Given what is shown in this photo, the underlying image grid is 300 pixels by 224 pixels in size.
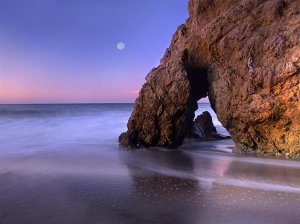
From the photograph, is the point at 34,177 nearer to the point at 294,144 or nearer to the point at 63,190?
the point at 63,190

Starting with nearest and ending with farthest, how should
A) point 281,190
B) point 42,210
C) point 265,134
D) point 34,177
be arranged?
1. point 42,210
2. point 281,190
3. point 34,177
4. point 265,134

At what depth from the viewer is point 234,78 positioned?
1234 cm

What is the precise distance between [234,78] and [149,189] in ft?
21.1

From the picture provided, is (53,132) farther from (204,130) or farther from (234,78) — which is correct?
(234,78)

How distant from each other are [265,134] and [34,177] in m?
8.19

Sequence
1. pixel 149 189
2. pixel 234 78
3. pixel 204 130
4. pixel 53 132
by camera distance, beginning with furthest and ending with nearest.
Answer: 1. pixel 53 132
2. pixel 204 130
3. pixel 234 78
4. pixel 149 189

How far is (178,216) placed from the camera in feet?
20.1

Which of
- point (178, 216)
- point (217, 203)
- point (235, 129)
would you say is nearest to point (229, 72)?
point (235, 129)

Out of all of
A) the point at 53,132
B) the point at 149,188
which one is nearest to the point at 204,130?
the point at 149,188

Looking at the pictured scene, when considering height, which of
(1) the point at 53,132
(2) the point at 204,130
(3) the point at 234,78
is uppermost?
(3) the point at 234,78

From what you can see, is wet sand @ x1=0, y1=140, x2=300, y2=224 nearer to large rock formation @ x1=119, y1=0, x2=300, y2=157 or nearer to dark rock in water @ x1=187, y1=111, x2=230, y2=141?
large rock formation @ x1=119, y1=0, x2=300, y2=157

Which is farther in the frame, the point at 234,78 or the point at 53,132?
the point at 53,132

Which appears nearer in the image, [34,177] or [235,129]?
[34,177]

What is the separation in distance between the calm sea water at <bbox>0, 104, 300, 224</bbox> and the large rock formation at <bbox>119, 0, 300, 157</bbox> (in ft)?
4.13
